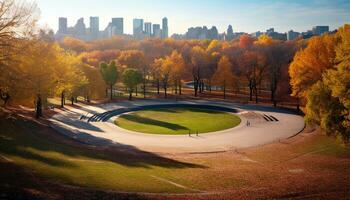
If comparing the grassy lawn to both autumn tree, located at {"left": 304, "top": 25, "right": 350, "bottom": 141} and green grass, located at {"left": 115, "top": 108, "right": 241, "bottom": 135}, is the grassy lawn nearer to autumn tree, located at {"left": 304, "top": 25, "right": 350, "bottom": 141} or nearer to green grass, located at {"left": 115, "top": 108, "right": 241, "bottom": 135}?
autumn tree, located at {"left": 304, "top": 25, "right": 350, "bottom": 141}

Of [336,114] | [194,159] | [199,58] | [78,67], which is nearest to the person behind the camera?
[336,114]

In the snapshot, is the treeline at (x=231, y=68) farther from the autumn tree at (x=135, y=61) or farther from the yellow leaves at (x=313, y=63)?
the yellow leaves at (x=313, y=63)

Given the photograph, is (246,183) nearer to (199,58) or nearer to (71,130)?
(71,130)

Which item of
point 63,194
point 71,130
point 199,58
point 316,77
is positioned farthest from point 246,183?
point 199,58

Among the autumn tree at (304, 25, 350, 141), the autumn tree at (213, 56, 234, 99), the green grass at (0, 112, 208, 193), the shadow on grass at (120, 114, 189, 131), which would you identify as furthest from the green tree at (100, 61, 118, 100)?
the autumn tree at (304, 25, 350, 141)

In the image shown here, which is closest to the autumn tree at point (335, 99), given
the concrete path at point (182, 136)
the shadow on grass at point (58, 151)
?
the concrete path at point (182, 136)

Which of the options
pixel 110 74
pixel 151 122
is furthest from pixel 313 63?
pixel 110 74
